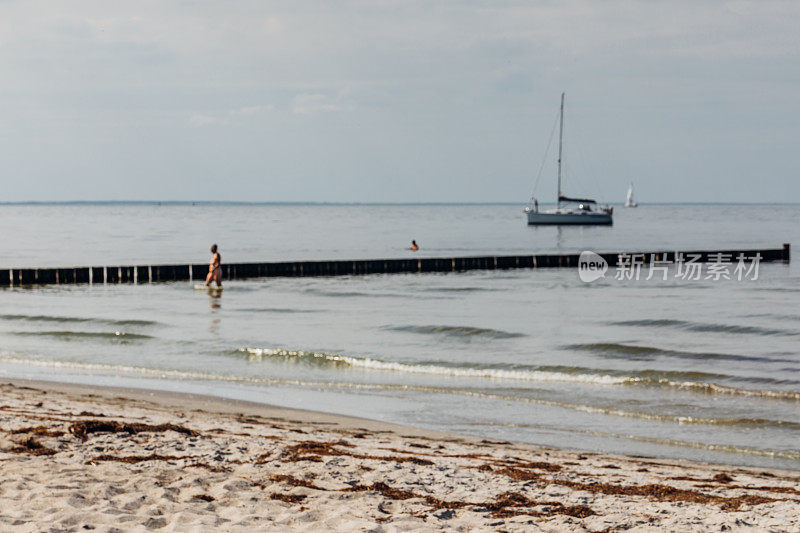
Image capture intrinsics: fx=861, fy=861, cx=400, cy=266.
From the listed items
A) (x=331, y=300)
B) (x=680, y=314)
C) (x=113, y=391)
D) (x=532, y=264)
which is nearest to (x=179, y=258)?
(x=532, y=264)

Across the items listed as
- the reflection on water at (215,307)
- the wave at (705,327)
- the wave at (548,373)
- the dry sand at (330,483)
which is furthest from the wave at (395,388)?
the wave at (705,327)

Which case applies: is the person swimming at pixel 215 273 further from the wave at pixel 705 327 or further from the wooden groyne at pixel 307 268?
the wave at pixel 705 327

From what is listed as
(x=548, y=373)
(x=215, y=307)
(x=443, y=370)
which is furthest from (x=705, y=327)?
(x=215, y=307)

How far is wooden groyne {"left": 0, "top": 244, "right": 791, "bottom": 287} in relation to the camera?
40.8 meters

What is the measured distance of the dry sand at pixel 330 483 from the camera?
699cm

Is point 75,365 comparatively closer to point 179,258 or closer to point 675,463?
point 675,463

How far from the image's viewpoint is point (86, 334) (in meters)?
24.6

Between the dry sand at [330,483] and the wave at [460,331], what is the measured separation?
12765 mm

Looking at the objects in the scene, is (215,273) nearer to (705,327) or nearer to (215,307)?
(215,307)

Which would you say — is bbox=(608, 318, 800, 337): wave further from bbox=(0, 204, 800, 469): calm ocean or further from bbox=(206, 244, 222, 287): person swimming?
bbox=(206, 244, 222, 287): person swimming

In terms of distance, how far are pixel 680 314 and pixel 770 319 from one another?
289 centimetres

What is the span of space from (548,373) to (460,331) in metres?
7.37

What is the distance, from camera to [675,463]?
10.7 meters

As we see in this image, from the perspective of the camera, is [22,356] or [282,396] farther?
[22,356]
